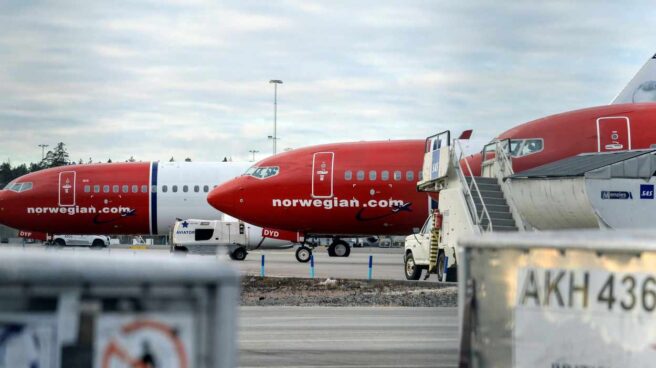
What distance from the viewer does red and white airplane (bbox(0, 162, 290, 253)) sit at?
4844cm

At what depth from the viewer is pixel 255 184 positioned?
3997 centimetres

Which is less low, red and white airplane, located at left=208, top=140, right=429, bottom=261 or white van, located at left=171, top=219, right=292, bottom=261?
red and white airplane, located at left=208, top=140, right=429, bottom=261

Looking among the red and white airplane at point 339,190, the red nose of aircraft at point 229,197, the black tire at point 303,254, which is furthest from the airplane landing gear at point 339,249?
the red nose of aircraft at point 229,197

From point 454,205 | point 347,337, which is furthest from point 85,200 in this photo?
point 347,337

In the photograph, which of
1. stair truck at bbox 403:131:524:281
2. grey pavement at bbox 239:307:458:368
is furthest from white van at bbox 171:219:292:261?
grey pavement at bbox 239:307:458:368

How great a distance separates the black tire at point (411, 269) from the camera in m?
29.8

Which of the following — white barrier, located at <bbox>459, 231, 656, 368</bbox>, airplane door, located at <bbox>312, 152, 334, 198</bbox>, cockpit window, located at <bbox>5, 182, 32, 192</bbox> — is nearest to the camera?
white barrier, located at <bbox>459, 231, 656, 368</bbox>

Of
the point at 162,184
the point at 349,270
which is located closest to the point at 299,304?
the point at 349,270

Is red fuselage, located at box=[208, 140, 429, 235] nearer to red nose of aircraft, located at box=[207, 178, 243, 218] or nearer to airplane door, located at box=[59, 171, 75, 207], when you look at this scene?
red nose of aircraft, located at box=[207, 178, 243, 218]

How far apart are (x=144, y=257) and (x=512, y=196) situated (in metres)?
21.6

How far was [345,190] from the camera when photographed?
38.9 metres

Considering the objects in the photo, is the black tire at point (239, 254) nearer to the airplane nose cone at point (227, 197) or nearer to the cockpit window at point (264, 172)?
the airplane nose cone at point (227, 197)

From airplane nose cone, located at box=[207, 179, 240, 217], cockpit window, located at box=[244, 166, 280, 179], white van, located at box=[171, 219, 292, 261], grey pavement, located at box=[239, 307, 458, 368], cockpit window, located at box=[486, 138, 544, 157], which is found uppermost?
cockpit window, located at box=[244, 166, 280, 179]

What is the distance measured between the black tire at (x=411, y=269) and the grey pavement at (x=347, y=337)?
9.10 metres
